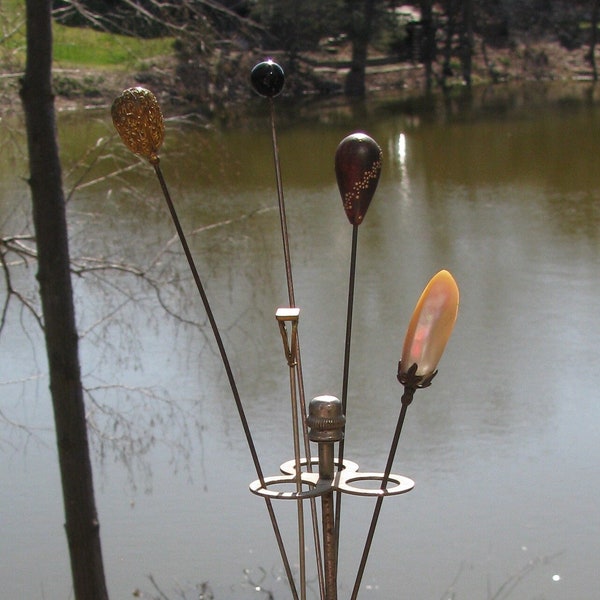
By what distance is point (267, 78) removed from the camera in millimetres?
1088

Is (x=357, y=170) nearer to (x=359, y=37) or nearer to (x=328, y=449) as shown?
(x=328, y=449)

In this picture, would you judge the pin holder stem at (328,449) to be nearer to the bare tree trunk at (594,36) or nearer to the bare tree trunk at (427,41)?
the bare tree trunk at (427,41)

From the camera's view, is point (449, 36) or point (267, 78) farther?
point (449, 36)

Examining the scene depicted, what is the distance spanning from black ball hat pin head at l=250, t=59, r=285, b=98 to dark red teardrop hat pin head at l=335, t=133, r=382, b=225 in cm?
13

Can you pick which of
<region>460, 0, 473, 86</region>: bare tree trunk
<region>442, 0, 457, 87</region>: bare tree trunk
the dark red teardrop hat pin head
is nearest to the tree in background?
<region>442, 0, 457, 87</region>: bare tree trunk

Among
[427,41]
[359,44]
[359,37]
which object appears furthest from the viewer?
[427,41]

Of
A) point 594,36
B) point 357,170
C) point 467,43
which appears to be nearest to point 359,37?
point 467,43

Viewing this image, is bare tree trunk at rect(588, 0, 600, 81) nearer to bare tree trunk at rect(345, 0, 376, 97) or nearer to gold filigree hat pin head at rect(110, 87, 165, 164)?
bare tree trunk at rect(345, 0, 376, 97)

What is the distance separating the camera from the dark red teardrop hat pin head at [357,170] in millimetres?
988

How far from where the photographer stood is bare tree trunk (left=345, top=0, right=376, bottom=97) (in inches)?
389

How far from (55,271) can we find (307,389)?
168 centimetres

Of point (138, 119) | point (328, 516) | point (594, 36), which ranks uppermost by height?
point (138, 119)

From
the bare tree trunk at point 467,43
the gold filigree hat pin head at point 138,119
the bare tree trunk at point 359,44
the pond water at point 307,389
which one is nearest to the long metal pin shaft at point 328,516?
the gold filigree hat pin head at point 138,119

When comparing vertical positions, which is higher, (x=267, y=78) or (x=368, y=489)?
(x=267, y=78)
